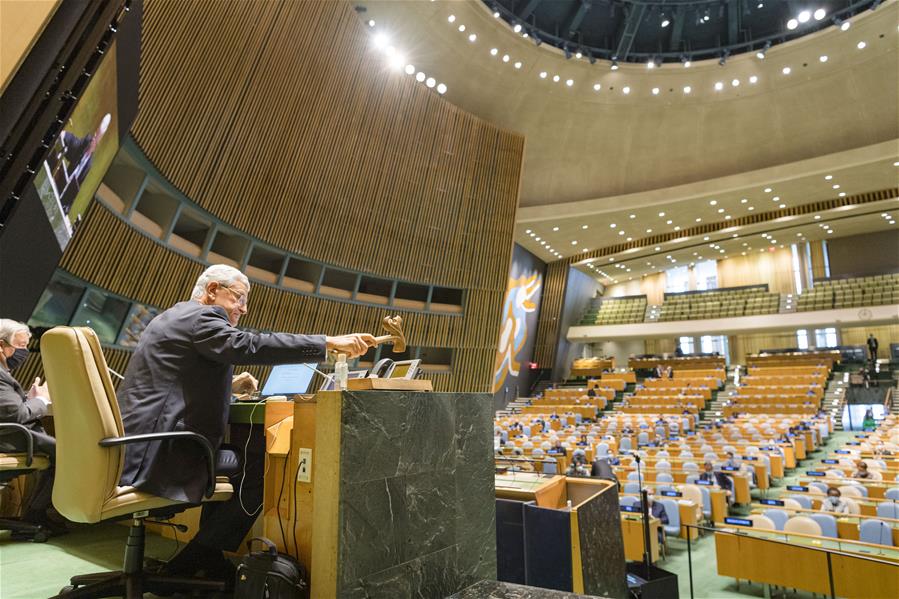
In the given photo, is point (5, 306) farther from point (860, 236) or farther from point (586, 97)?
point (860, 236)

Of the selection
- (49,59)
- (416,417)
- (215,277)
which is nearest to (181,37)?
(49,59)

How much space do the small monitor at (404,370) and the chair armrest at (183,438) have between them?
0.77 m

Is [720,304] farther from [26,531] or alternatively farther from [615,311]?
[26,531]

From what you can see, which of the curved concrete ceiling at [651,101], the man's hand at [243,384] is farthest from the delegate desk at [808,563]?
the curved concrete ceiling at [651,101]

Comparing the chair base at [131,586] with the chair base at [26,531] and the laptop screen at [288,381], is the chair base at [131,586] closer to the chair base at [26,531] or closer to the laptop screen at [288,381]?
the laptop screen at [288,381]

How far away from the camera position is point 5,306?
13.1ft

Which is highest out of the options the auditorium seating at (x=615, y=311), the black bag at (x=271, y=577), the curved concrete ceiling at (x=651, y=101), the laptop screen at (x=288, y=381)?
the curved concrete ceiling at (x=651, y=101)

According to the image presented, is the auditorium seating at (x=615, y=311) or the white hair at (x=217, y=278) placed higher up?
the auditorium seating at (x=615, y=311)

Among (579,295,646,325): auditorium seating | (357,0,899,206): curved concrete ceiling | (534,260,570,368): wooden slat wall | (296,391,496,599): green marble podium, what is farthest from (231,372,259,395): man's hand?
(579,295,646,325): auditorium seating

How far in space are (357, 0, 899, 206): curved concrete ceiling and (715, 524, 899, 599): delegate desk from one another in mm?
11933

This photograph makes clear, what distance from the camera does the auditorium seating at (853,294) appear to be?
1850 cm

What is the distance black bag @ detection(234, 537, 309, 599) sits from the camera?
1.67 metres

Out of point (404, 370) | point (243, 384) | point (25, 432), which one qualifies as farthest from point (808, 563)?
point (25, 432)

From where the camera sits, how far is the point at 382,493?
1.85 meters
